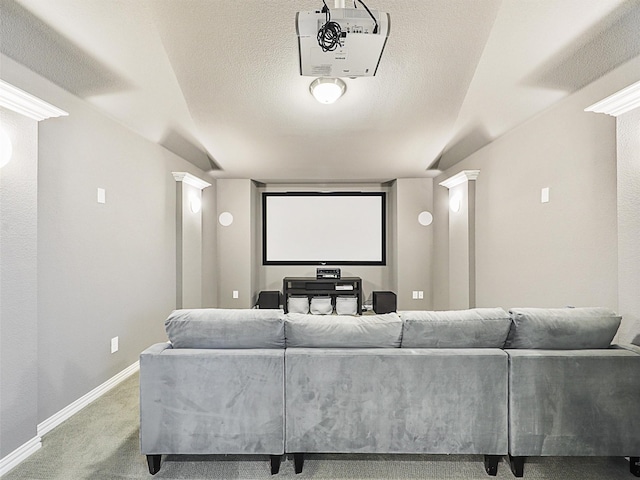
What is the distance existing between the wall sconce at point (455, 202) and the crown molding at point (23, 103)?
14.1ft

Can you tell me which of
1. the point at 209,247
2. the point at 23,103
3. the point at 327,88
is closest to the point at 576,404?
the point at 327,88

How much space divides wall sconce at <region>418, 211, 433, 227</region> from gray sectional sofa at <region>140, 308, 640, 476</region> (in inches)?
164

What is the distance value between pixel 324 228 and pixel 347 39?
4717 millimetres

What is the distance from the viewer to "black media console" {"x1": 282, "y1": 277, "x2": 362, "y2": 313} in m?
5.98

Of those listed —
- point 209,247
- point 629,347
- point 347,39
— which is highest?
point 347,39

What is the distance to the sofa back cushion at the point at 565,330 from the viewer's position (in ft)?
6.44

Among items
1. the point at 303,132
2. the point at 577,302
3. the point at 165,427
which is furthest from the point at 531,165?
the point at 165,427

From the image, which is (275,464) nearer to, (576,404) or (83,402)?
(576,404)

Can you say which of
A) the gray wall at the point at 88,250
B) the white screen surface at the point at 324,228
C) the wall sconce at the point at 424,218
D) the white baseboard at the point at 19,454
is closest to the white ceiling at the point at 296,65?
the gray wall at the point at 88,250

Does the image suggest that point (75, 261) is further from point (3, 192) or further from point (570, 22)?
point (570, 22)

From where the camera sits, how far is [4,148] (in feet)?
6.66

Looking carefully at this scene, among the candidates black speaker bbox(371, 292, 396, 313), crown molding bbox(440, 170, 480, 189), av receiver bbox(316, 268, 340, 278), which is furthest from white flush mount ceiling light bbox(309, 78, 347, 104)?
black speaker bbox(371, 292, 396, 313)

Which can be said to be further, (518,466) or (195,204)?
(195,204)

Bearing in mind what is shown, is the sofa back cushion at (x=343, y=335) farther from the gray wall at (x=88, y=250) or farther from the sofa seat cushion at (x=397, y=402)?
the gray wall at (x=88, y=250)
